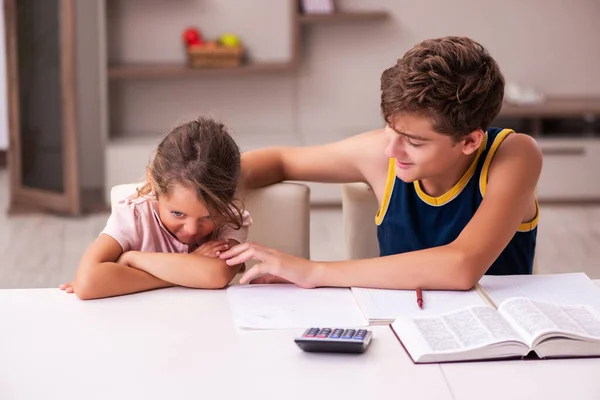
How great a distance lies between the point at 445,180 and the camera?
200 cm

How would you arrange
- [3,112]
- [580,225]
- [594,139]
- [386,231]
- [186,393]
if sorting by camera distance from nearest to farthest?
[186,393] < [386,231] < [580,225] < [594,139] < [3,112]

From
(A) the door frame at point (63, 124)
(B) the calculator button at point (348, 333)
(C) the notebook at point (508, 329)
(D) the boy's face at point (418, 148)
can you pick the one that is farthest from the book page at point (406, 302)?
(A) the door frame at point (63, 124)

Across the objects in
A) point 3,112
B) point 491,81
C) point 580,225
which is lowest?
point 580,225

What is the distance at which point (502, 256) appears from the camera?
2.05 metres

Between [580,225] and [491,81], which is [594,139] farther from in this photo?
[491,81]

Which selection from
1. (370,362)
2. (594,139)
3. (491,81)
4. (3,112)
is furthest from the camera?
(3,112)

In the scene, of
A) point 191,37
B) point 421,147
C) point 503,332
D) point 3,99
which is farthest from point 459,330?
point 3,99

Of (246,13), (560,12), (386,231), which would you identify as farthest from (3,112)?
(386,231)

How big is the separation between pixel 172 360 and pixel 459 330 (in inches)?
18.4

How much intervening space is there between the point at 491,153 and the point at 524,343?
602 millimetres

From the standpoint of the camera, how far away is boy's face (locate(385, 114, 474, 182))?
5.85 ft

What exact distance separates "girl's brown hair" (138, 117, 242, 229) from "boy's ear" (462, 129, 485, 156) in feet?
1.52

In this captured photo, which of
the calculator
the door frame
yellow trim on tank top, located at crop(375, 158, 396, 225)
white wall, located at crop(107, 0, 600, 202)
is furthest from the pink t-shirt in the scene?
white wall, located at crop(107, 0, 600, 202)

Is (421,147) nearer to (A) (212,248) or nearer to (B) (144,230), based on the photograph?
(A) (212,248)
